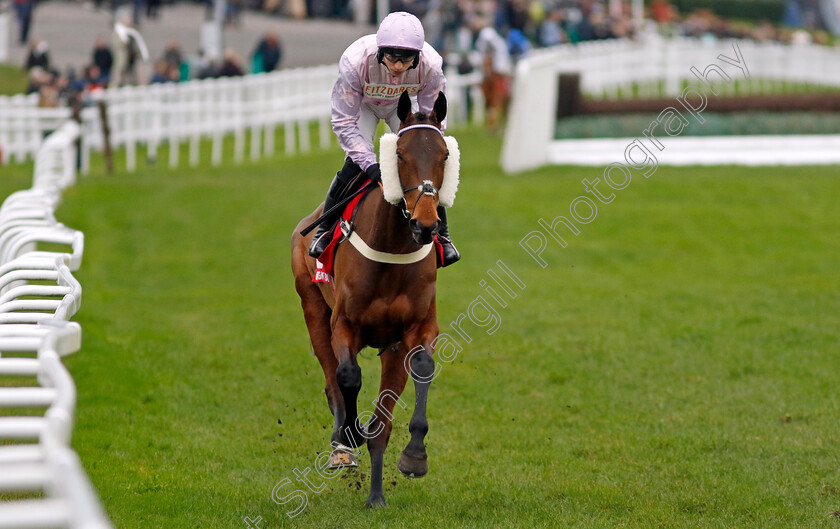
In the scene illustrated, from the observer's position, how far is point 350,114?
5770 millimetres

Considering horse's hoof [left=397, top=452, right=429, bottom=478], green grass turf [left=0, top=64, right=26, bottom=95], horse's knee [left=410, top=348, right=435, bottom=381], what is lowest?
green grass turf [left=0, top=64, right=26, bottom=95]

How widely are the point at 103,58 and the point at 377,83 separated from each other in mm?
17175

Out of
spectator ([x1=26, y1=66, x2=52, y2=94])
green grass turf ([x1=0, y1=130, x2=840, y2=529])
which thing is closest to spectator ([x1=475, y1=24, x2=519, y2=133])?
green grass turf ([x1=0, y1=130, x2=840, y2=529])

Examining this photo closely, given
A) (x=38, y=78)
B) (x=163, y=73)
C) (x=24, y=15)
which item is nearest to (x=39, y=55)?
(x=38, y=78)

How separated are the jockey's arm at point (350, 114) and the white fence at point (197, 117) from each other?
14465 mm

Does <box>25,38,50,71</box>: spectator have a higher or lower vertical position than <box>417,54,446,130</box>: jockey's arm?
lower

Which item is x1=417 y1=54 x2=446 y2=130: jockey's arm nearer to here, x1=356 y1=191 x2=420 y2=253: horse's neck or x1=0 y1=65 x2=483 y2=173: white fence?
x1=356 y1=191 x2=420 y2=253: horse's neck

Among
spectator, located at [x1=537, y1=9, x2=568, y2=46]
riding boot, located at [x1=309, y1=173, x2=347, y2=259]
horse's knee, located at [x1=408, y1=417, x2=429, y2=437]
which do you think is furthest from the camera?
spectator, located at [x1=537, y1=9, x2=568, y2=46]

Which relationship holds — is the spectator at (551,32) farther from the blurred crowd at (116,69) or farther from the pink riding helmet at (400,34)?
the pink riding helmet at (400,34)

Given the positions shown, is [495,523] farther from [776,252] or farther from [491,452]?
[776,252]

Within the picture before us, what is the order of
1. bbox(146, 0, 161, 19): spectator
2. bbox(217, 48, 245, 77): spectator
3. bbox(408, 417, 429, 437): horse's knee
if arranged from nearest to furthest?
bbox(408, 417, 429, 437): horse's knee, bbox(217, 48, 245, 77): spectator, bbox(146, 0, 161, 19): spectator

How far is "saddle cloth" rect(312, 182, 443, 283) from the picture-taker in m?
5.70

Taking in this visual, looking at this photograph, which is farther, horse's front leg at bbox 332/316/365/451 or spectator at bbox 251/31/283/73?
spectator at bbox 251/31/283/73

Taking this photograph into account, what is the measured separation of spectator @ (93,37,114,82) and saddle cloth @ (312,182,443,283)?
54.8 ft
